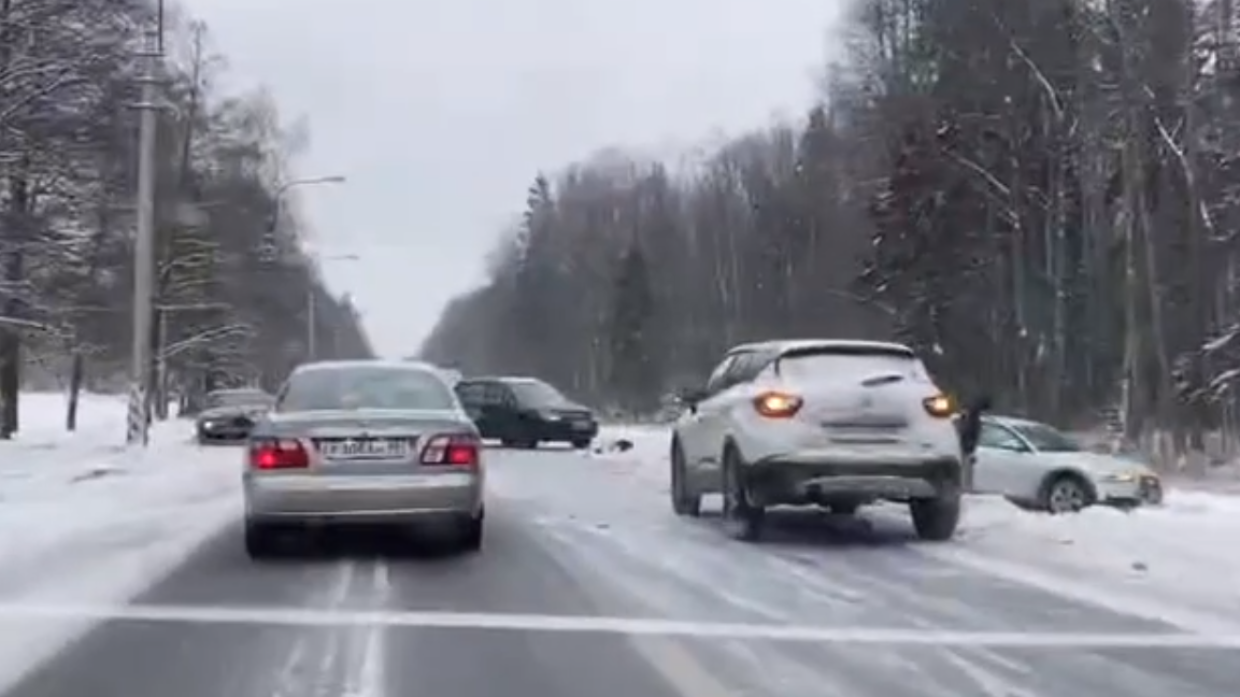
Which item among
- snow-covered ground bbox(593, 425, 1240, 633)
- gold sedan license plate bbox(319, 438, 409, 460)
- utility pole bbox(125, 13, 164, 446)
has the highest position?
utility pole bbox(125, 13, 164, 446)

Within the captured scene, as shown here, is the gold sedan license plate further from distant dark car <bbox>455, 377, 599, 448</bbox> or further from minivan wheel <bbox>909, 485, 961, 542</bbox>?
distant dark car <bbox>455, 377, 599, 448</bbox>

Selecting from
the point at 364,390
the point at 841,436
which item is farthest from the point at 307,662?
the point at 841,436

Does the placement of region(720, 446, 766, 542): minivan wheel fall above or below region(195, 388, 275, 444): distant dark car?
below

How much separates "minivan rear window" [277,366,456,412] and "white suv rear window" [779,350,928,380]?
114 inches

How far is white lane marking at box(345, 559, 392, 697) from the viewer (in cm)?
861

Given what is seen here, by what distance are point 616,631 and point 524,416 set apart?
3310cm

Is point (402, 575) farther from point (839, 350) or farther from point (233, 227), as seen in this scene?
point (233, 227)

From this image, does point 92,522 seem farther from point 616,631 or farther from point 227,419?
point 227,419

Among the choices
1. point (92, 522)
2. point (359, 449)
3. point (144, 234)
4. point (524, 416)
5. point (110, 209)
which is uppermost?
point (110, 209)

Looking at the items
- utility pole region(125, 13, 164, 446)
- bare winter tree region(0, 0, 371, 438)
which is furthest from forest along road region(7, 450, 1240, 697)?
bare winter tree region(0, 0, 371, 438)

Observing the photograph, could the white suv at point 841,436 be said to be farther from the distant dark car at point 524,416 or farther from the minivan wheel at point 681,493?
the distant dark car at point 524,416

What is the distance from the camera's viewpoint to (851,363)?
637 inches

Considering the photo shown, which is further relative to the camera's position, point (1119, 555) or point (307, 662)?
point (1119, 555)

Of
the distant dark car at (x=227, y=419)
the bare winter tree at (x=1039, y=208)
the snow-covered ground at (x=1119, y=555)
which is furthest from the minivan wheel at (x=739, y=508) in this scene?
the distant dark car at (x=227, y=419)
